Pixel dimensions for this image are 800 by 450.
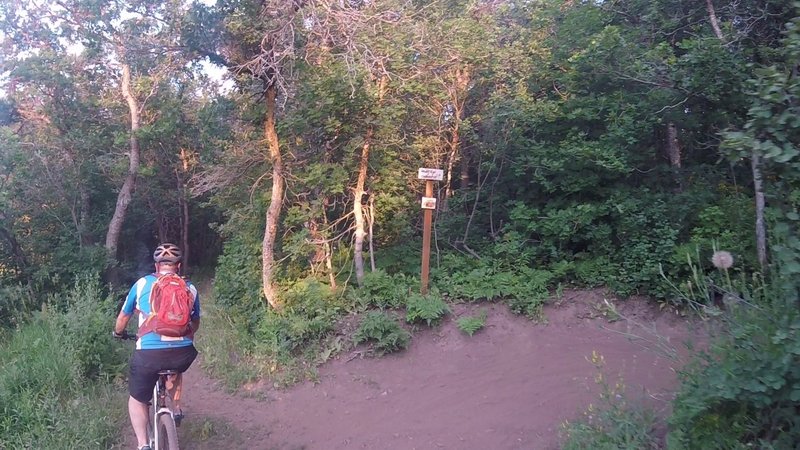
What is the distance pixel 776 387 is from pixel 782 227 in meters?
0.86

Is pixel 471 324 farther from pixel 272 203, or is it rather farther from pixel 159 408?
pixel 159 408

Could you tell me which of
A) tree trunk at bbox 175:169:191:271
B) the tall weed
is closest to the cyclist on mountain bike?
the tall weed

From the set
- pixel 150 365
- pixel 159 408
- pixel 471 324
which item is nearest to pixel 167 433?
pixel 159 408

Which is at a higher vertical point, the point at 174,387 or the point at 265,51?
the point at 265,51

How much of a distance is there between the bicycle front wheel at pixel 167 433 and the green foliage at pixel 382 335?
3.48m

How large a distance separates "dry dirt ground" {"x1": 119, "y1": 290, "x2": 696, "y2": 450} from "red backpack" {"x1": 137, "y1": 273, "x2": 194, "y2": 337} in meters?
1.71

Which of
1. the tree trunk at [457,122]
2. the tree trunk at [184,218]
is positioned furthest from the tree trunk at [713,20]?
the tree trunk at [184,218]

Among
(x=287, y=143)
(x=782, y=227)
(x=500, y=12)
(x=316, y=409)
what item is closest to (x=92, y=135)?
(x=287, y=143)

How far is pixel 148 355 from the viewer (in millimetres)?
4766

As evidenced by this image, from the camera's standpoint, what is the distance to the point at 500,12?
37.9 ft

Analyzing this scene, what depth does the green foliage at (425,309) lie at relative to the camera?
8.36m

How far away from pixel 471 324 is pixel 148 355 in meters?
4.53

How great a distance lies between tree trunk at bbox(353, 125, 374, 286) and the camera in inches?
363

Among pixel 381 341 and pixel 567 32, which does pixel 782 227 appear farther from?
pixel 567 32
